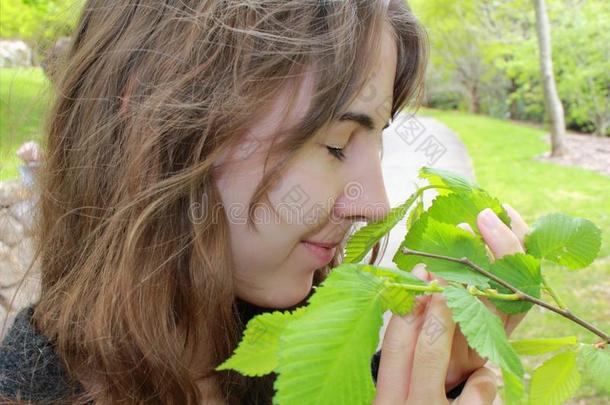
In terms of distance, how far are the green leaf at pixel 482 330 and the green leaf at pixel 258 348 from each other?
0.23 meters

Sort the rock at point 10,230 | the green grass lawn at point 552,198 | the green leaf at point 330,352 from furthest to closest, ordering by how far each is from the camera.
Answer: the green grass lawn at point 552,198
the rock at point 10,230
the green leaf at point 330,352

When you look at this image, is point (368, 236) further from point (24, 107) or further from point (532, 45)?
point (532, 45)

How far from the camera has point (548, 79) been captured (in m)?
10.5

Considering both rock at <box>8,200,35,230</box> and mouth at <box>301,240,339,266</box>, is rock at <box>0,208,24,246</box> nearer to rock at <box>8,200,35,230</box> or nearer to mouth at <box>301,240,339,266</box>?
rock at <box>8,200,35,230</box>

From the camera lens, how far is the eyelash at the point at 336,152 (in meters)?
1.08

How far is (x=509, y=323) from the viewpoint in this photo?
3.35ft

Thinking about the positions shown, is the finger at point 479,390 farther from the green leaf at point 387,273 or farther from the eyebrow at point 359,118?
the eyebrow at point 359,118

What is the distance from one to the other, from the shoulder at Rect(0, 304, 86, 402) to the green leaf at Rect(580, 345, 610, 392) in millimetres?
879

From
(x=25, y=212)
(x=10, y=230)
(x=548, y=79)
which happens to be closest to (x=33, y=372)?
(x=25, y=212)

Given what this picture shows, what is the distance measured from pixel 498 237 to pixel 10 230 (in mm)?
2608

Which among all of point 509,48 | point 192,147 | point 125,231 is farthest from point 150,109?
point 509,48

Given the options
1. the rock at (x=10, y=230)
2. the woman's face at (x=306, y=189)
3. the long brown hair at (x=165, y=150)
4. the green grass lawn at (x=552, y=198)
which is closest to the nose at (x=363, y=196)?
the woman's face at (x=306, y=189)

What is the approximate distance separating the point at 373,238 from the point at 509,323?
0.25 metres

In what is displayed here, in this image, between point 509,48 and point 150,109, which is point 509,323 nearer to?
point 150,109
